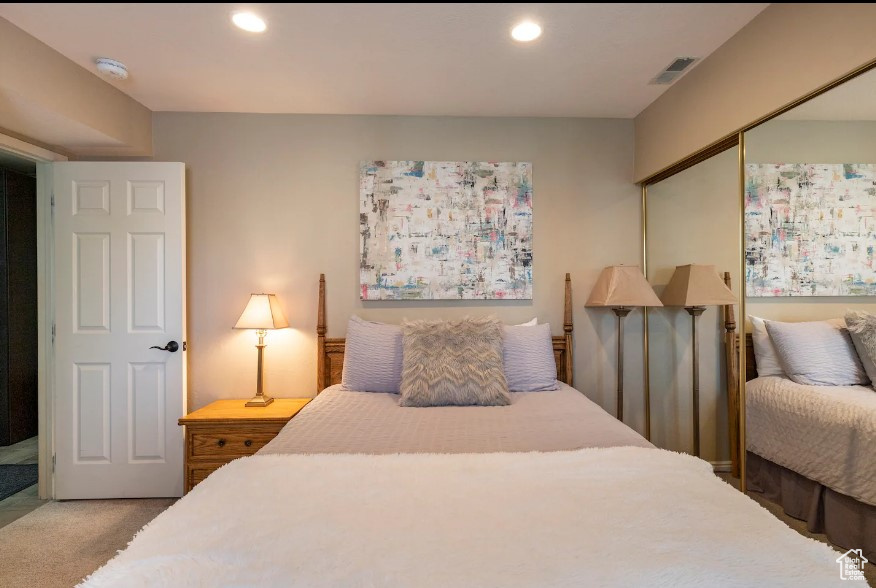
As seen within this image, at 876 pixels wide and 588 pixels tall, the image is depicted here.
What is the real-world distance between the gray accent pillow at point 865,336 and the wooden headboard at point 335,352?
5.05 ft

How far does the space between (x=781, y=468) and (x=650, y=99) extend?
2.13 metres

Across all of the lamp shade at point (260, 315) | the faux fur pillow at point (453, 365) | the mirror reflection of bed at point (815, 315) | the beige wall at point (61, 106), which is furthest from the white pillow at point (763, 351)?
the beige wall at point (61, 106)

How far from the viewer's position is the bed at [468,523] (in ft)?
3.08

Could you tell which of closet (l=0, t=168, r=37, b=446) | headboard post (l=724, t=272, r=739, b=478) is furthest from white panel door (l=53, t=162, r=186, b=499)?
headboard post (l=724, t=272, r=739, b=478)

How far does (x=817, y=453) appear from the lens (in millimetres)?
1804

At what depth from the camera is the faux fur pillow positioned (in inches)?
92.8

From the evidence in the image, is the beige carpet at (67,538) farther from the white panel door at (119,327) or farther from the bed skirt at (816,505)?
the bed skirt at (816,505)

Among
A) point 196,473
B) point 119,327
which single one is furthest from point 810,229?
point 119,327

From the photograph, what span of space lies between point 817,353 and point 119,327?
359cm

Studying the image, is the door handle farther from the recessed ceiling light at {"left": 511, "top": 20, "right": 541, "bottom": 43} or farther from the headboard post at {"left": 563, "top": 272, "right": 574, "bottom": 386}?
the recessed ceiling light at {"left": 511, "top": 20, "right": 541, "bottom": 43}

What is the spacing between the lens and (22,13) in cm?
192

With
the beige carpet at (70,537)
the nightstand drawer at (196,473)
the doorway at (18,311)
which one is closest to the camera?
the beige carpet at (70,537)

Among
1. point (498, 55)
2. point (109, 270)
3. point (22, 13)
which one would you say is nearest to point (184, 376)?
point (109, 270)

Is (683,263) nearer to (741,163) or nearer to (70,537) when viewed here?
(741,163)
